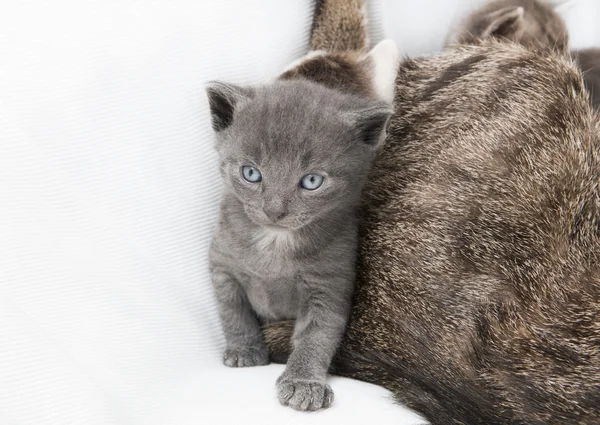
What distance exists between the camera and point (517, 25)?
2035 mm

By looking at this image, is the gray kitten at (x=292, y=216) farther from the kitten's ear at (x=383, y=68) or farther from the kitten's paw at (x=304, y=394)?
the kitten's ear at (x=383, y=68)

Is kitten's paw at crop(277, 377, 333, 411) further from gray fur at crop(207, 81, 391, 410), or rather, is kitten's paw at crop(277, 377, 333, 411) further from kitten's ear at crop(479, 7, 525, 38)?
kitten's ear at crop(479, 7, 525, 38)

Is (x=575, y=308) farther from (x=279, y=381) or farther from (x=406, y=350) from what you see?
(x=279, y=381)

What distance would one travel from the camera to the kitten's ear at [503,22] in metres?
2.01

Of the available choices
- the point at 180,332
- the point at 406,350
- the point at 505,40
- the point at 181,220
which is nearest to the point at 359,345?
the point at 406,350

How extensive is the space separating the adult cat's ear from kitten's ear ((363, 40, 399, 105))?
379 millimetres

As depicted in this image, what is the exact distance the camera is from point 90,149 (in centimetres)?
167

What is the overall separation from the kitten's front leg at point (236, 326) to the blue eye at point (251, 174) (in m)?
0.28

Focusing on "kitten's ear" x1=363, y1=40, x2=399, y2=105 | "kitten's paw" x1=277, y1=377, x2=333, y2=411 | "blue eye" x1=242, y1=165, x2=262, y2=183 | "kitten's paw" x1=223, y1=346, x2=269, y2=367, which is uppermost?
"kitten's ear" x1=363, y1=40, x2=399, y2=105

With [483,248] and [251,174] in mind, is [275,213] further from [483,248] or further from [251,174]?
[483,248]

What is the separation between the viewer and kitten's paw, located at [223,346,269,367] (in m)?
1.65

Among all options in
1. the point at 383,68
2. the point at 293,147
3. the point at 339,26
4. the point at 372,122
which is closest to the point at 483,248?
the point at 372,122

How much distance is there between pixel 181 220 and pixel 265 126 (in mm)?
419

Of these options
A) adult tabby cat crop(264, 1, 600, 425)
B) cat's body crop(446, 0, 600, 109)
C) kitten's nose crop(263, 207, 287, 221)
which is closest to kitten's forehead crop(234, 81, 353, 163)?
kitten's nose crop(263, 207, 287, 221)
